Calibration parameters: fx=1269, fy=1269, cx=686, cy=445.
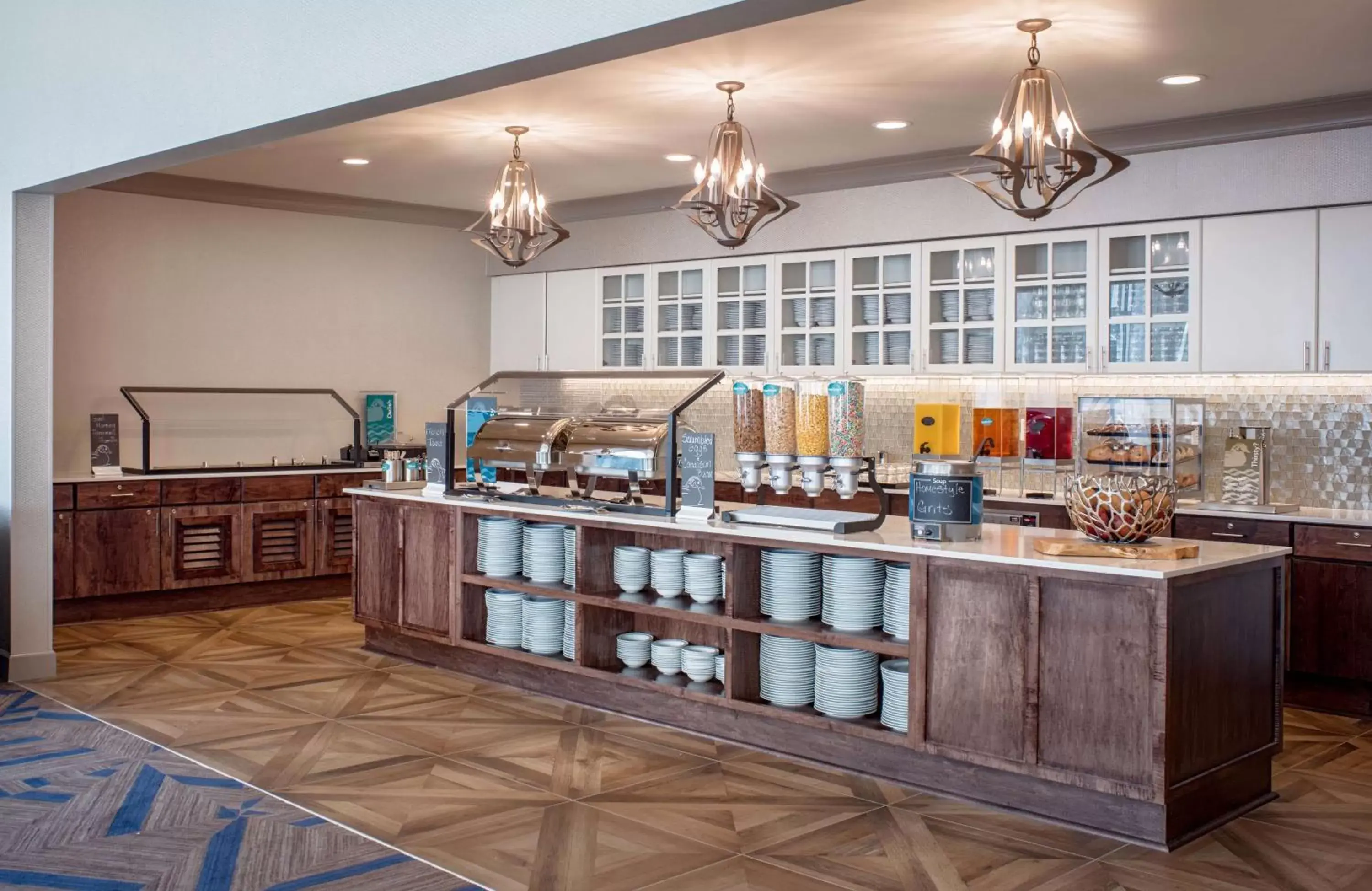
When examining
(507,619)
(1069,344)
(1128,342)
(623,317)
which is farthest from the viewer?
(623,317)

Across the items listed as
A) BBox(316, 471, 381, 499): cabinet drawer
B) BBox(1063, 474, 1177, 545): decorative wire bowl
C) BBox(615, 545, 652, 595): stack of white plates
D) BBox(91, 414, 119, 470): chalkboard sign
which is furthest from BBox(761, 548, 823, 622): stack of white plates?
BBox(91, 414, 119, 470): chalkboard sign

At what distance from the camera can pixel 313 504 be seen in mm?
8367

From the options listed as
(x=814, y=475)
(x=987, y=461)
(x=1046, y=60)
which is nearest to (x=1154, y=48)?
(x=1046, y=60)

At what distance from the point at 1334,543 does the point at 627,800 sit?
3.44 m

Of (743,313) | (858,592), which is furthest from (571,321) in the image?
(858,592)

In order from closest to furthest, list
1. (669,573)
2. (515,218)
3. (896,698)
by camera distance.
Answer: (896,698) → (669,573) → (515,218)

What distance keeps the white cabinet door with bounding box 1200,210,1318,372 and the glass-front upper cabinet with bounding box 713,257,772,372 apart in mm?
2771

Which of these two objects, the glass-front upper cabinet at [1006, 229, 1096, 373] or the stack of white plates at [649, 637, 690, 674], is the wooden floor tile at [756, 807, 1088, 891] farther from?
the glass-front upper cabinet at [1006, 229, 1096, 373]

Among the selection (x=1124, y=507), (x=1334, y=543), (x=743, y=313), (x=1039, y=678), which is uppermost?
(x=743, y=313)

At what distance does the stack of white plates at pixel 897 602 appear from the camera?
14.5ft

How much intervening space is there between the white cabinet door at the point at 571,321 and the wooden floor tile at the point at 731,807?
4990 mm

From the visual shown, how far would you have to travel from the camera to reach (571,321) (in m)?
9.29

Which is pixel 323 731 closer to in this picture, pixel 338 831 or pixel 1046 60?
pixel 338 831

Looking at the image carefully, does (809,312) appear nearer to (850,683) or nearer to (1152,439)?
(1152,439)
